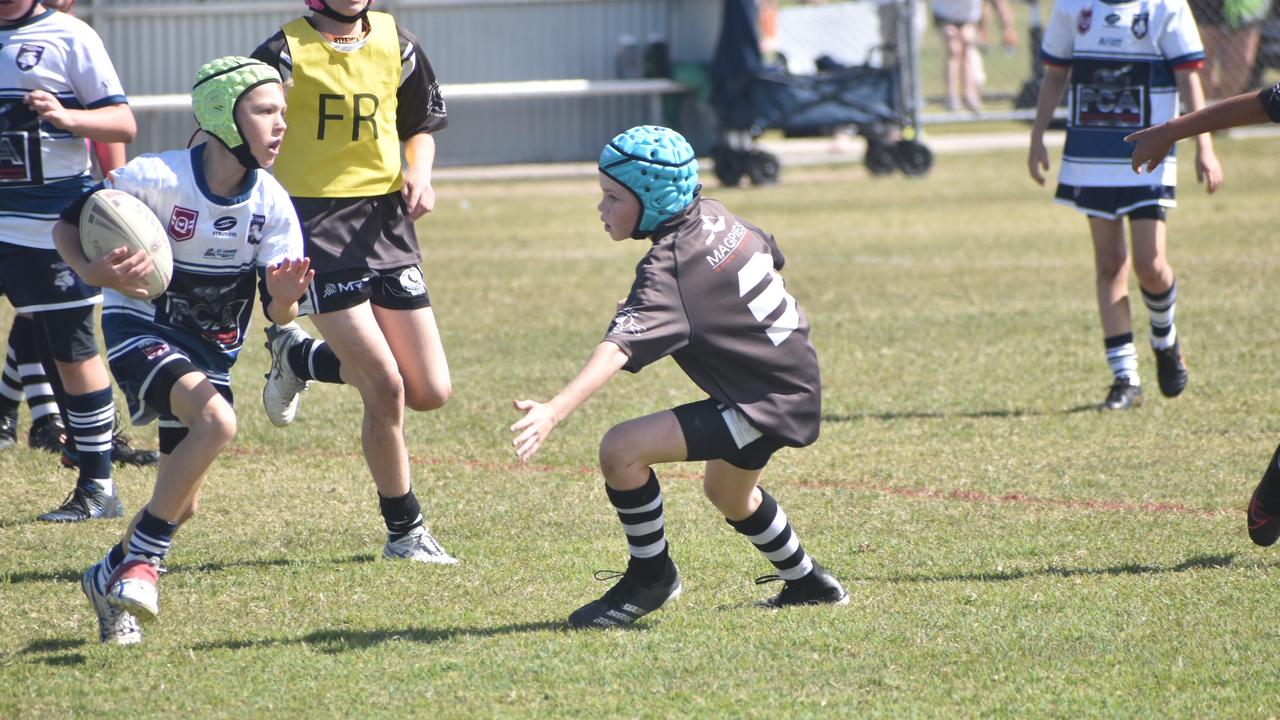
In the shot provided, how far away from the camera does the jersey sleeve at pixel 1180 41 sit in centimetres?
803

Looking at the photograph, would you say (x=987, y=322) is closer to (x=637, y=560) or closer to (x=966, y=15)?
(x=637, y=560)

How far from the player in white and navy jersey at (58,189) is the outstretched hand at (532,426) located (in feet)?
9.05

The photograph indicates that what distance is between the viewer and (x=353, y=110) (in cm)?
541

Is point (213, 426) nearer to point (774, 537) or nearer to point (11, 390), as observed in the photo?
point (774, 537)

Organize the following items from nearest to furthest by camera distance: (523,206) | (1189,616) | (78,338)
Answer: (1189,616) → (78,338) → (523,206)

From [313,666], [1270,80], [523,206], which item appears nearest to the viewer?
[313,666]

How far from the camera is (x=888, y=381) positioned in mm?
8867

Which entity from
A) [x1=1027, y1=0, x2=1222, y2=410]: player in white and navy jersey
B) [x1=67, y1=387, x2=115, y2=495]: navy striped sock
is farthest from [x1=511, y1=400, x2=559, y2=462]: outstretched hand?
[x1=1027, y1=0, x2=1222, y2=410]: player in white and navy jersey

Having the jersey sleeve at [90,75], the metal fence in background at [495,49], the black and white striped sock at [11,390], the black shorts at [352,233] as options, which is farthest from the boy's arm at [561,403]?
the metal fence in background at [495,49]

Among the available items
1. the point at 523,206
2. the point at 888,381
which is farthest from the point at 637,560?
the point at 523,206

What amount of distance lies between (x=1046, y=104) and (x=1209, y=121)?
3.56 metres

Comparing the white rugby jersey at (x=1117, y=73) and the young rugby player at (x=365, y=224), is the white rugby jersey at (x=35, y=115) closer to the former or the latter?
the young rugby player at (x=365, y=224)

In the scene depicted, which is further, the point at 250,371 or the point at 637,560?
the point at 250,371

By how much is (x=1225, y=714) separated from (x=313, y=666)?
247cm
